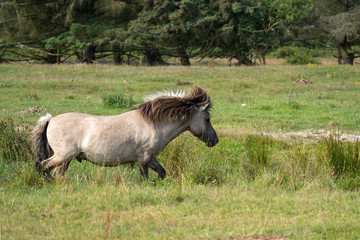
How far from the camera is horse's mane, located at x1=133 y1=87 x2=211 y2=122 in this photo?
24.7 feet

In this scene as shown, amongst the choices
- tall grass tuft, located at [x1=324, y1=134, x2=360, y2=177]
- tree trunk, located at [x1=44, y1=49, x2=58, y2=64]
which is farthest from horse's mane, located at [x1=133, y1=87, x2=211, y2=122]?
tree trunk, located at [x1=44, y1=49, x2=58, y2=64]

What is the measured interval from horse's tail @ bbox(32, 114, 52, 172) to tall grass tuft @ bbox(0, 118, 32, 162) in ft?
4.87

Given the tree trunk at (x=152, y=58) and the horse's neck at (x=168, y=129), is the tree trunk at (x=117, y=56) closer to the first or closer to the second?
the tree trunk at (x=152, y=58)

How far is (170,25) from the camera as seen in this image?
1205 inches

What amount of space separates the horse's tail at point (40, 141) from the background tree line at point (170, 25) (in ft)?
75.8

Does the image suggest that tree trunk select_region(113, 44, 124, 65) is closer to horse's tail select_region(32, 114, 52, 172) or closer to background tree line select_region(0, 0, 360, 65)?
background tree line select_region(0, 0, 360, 65)

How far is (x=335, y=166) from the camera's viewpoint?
785cm

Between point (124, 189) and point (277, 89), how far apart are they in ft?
48.9

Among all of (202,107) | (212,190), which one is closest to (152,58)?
(202,107)

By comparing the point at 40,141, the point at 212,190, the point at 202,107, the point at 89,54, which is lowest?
the point at 212,190

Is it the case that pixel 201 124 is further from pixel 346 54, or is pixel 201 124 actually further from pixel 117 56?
pixel 346 54

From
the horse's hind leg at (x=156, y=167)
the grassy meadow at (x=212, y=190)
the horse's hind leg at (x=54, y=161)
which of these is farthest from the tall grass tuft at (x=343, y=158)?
the horse's hind leg at (x=54, y=161)

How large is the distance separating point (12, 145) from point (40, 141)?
6.48 ft

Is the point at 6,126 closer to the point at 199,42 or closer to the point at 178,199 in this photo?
the point at 178,199
